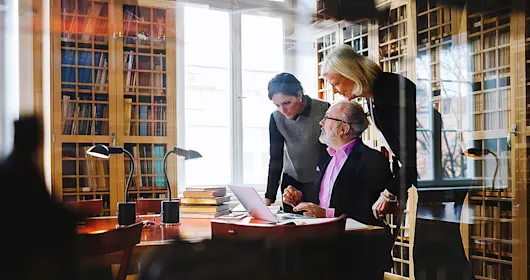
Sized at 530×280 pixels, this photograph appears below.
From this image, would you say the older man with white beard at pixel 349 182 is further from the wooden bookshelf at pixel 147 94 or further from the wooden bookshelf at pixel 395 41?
the wooden bookshelf at pixel 147 94

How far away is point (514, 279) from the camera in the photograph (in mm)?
1476

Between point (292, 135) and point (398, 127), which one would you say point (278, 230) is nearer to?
point (292, 135)

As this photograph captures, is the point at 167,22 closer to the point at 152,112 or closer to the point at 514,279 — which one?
the point at 152,112

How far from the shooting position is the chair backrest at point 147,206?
103 centimetres

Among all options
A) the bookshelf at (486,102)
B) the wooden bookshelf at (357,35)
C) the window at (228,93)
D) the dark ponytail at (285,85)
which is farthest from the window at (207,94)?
the bookshelf at (486,102)

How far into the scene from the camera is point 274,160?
1.16 metres

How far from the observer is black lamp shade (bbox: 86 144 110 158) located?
98 cm

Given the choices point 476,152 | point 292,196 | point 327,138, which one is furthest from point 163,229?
point 476,152

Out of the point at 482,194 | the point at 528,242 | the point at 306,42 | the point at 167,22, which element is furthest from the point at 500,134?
the point at 167,22

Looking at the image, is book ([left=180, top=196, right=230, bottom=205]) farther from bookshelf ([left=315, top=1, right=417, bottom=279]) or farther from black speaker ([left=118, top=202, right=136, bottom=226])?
bookshelf ([left=315, top=1, right=417, bottom=279])

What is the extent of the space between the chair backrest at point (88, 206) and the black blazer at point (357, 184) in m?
0.47

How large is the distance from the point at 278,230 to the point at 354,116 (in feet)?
1.08

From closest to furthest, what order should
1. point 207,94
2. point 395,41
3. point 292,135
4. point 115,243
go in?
point 115,243
point 207,94
point 292,135
point 395,41

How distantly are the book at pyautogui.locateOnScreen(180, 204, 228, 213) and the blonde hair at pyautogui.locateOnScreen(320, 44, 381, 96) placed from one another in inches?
15.6
